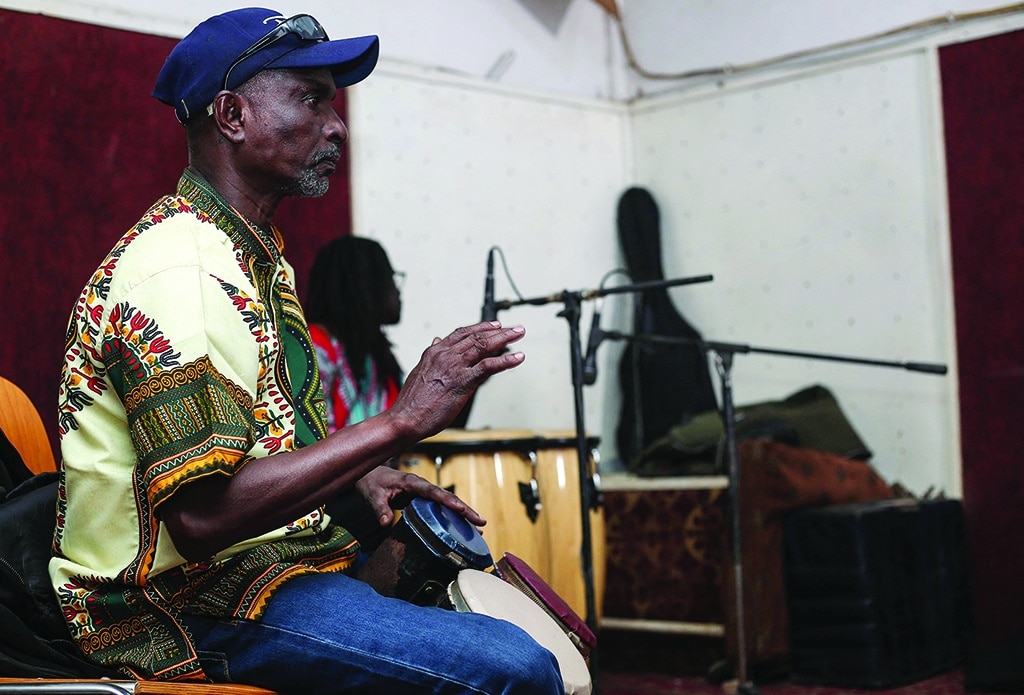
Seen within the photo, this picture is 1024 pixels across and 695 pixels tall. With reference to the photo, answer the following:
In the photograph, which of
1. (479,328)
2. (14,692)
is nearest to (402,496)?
(479,328)

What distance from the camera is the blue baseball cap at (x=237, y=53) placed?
1.85 m

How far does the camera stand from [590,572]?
3100mm

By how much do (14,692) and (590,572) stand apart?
1748mm

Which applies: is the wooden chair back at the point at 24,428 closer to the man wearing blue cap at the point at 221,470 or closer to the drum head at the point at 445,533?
the man wearing blue cap at the point at 221,470

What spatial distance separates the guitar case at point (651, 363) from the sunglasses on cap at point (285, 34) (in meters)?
2.96

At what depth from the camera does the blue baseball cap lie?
1.85m

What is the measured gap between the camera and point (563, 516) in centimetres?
353

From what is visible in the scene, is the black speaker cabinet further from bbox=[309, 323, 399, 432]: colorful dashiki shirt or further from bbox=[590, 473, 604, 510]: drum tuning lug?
bbox=[309, 323, 399, 432]: colorful dashiki shirt

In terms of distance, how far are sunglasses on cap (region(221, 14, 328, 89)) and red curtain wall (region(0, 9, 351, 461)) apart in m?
1.71

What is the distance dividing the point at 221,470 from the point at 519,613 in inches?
21.4

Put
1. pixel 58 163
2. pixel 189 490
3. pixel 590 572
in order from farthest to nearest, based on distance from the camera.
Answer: pixel 58 163 → pixel 590 572 → pixel 189 490

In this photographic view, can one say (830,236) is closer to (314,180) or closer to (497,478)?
(497,478)

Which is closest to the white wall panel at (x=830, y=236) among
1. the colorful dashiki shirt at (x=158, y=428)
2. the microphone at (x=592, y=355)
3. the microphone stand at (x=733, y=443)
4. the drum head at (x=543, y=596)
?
the microphone stand at (x=733, y=443)

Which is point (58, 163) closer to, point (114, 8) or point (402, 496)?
point (114, 8)
